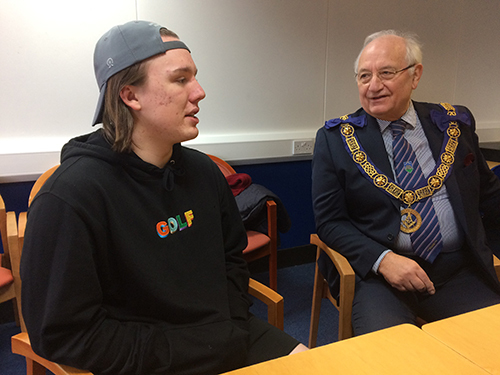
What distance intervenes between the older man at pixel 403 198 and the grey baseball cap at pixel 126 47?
85 cm

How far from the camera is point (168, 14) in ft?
7.75

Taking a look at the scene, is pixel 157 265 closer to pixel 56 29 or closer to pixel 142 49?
pixel 142 49

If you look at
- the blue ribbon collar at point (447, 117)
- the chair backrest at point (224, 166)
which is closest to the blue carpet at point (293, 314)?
the chair backrest at point (224, 166)

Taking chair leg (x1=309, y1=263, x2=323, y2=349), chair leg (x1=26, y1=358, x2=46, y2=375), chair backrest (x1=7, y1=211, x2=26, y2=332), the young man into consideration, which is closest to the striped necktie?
chair leg (x1=309, y1=263, x2=323, y2=349)

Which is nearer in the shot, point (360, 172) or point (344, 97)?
point (360, 172)

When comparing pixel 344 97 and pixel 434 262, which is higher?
pixel 344 97

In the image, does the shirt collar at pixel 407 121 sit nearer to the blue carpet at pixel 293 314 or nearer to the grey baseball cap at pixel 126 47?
the grey baseball cap at pixel 126 47

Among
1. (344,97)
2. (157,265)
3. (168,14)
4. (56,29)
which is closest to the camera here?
(157,265)

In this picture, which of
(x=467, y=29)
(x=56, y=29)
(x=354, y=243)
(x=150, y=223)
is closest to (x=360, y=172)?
(x=354, y=243)

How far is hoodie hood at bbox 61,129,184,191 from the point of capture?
1017 mm

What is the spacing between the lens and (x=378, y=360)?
2.45ft

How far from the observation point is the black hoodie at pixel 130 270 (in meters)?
0.86

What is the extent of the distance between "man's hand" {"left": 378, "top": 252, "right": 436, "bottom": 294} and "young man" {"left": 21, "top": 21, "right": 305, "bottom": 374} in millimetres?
458

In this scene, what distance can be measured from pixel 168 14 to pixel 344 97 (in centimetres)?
143
